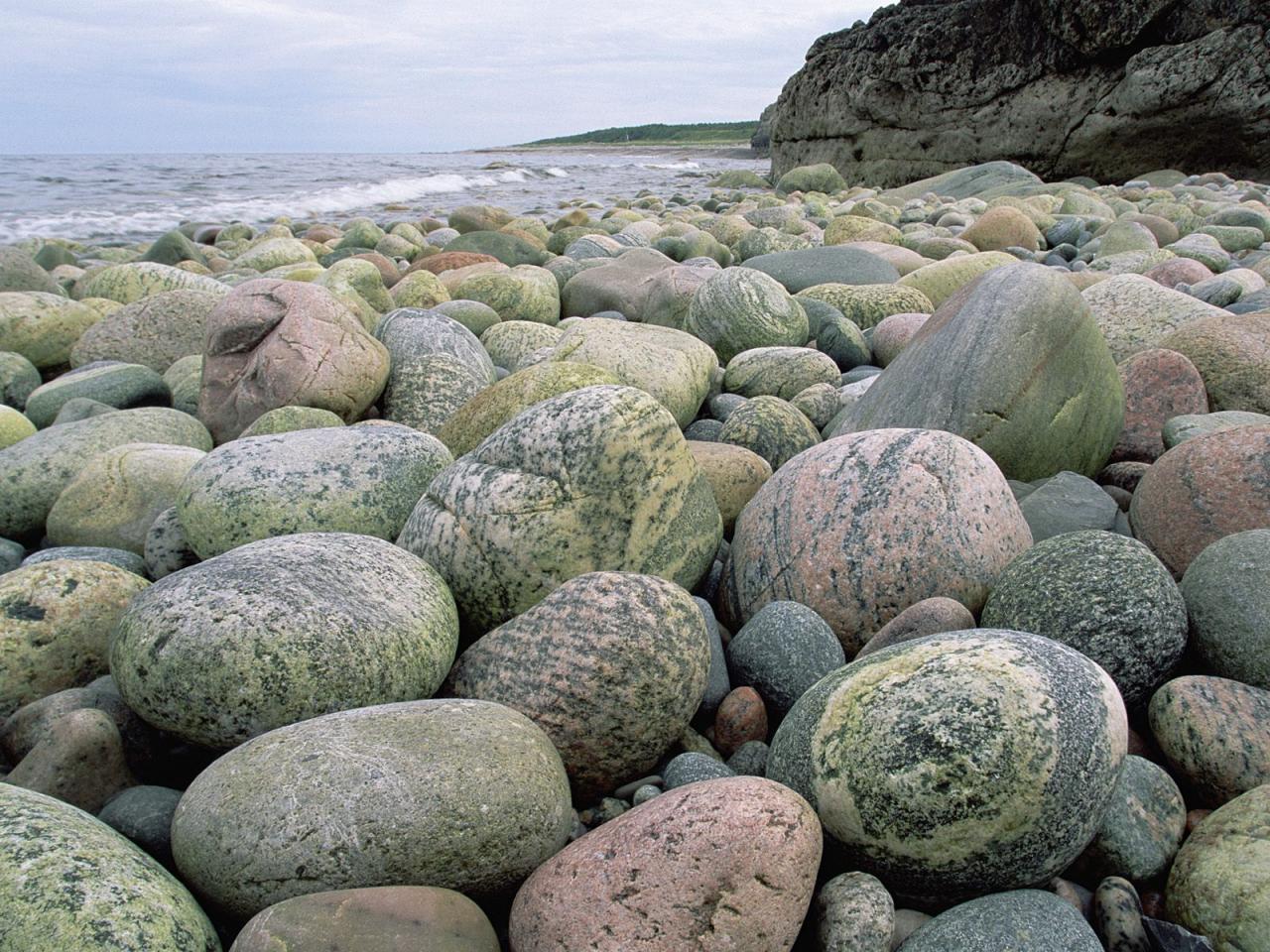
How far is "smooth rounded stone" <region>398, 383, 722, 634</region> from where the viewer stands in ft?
9.12

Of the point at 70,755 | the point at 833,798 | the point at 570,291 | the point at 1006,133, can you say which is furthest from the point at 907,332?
the point at 1006,133

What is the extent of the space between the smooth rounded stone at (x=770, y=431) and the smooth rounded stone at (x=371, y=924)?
2398 millimetres

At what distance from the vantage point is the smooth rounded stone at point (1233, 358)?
4.05 meters

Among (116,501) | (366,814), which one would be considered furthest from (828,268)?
(366,814)

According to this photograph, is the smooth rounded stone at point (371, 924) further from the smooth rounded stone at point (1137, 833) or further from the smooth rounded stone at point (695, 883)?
the smooth rounded stone at point (1137, 833)

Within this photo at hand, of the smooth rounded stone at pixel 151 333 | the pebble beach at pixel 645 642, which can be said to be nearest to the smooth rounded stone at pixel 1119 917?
the pebble beach at pixel 645 642

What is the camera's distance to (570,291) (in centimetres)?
689

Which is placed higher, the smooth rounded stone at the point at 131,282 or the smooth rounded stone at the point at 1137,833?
the smooth rounded stone at the point at 131,282

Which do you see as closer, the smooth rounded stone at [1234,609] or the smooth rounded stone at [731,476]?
the smooth rounded stone at [1234,609]

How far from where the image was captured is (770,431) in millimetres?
3904

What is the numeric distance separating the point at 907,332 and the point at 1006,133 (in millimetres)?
13807

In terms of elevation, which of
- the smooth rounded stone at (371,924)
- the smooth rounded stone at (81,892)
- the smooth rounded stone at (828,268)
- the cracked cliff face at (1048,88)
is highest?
the cracked cliff face at (1048,88)

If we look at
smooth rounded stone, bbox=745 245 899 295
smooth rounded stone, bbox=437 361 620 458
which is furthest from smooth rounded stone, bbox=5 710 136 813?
smooth rounded stone, bbox=745 245 899 295

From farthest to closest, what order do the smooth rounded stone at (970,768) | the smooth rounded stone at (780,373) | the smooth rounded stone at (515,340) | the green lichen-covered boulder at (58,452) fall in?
the smooth rounded stone at (515,340)
the smooth rounded stone at (780,373)
the green lichen-covered boulder at (58,452)
the smooth rounded stone at (970,768)
